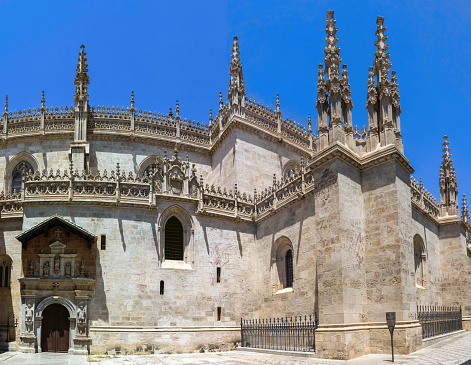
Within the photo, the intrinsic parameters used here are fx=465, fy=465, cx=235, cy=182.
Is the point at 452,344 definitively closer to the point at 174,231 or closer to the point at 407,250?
the point at 407,250

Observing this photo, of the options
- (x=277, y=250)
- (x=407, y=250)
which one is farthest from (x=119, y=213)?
(x=407, y=250)

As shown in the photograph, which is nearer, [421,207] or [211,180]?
[421,207]

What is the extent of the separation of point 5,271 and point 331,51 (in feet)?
64.0

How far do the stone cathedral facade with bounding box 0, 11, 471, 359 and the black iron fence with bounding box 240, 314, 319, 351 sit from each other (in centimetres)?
73

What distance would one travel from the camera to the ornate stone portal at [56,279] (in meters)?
21.2

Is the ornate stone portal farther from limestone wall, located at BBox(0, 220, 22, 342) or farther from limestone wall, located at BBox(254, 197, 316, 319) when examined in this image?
limestone wall, located at BBox(254, 197, 316, 319)

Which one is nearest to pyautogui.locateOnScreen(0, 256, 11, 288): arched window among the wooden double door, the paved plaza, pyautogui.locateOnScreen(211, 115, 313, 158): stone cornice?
the wooden double door

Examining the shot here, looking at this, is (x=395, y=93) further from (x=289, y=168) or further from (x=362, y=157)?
(x=289, y=168)

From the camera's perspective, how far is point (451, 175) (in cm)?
2759

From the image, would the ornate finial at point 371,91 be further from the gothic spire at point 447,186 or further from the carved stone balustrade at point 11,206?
the carved stone balustrade at point 11,206

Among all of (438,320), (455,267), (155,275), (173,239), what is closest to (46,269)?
(155,275)

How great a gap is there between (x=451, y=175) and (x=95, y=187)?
2029 centimetres

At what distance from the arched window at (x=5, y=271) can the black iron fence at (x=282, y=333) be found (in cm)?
1235

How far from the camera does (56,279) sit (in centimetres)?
2164
